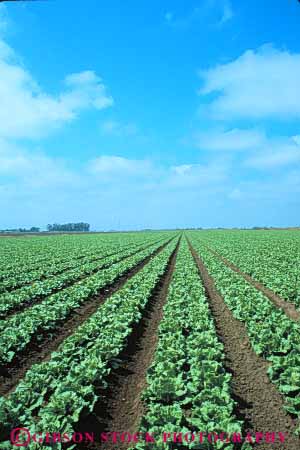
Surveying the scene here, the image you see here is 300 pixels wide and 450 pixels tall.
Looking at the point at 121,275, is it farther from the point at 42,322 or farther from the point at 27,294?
the point at 42,322

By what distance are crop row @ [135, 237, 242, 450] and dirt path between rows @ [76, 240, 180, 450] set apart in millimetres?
317

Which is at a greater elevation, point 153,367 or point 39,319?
point 39,319

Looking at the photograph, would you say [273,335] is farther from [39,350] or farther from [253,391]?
[39,350]

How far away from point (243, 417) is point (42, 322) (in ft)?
21.8

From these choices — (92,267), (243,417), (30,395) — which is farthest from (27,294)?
(243,417)

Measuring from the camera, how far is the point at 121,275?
1775cm

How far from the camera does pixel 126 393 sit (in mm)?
5914

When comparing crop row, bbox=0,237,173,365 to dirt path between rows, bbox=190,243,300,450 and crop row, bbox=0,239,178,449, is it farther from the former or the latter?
dirt path between rows, bbox=190,243,300,450

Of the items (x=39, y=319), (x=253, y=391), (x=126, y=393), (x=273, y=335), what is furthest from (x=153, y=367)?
(x=39, y=319)

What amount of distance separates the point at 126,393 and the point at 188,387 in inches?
57.9

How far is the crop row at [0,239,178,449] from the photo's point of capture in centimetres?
451

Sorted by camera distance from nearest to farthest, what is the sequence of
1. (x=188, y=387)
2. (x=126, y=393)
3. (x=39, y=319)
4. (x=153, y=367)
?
(x=188, y=387) < (x=126, y=393) < (x=153, y=367) < (x=39, y=319)

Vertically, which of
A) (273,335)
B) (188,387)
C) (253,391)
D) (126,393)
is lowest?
(126,393)

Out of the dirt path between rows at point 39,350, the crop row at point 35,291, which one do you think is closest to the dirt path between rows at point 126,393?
the dirt path between rows at point 39,350
